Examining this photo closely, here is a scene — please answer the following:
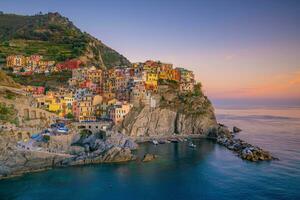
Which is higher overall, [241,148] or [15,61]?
[15,61]

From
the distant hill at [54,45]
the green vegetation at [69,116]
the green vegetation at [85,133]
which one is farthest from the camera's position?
the distant hill at [54,45]

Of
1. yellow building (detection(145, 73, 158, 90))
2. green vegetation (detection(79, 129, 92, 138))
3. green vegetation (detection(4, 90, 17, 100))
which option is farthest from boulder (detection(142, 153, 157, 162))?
green vegetation (detection(4, 90, 17, 100))

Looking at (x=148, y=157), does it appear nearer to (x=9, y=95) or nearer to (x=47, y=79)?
(x=9, y=95)

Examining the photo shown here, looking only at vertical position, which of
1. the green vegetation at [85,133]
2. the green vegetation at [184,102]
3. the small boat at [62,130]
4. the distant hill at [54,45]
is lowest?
the green vegetation at [85,133]

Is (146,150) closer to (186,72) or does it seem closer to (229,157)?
(229,157)

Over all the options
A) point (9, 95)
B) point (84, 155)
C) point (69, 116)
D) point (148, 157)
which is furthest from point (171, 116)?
point (9, 95)

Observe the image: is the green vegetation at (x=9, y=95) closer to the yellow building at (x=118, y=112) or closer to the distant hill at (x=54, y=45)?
the yellow building at (x=118, y=112)

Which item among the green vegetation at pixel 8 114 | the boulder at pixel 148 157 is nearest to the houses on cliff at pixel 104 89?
the green vegetation at pixel 8 114
